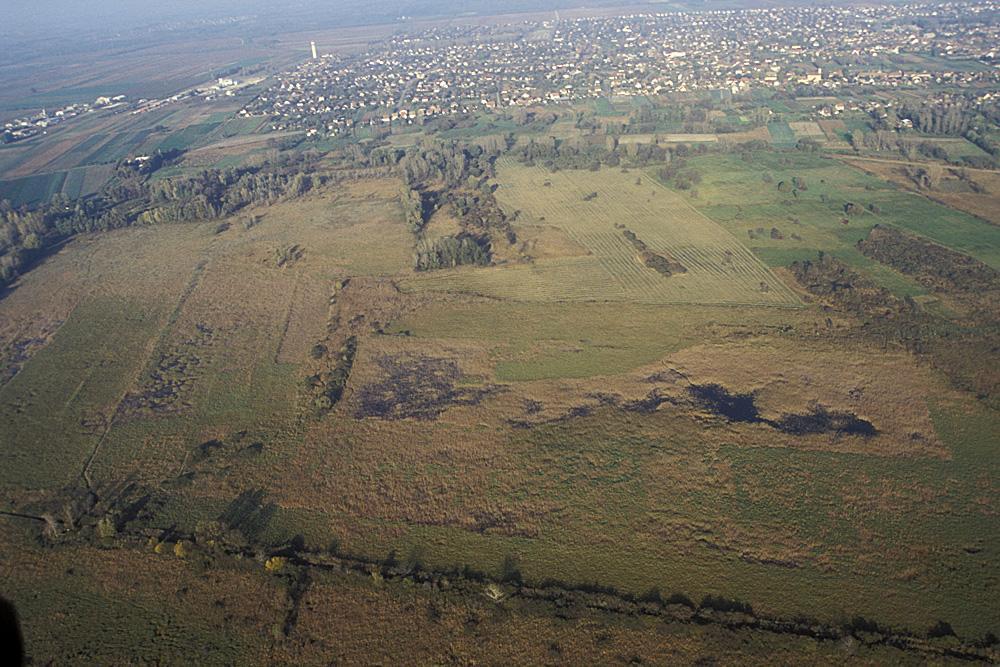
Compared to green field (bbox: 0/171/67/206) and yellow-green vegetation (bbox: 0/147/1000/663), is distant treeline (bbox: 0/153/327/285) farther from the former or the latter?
yellow-green vegetation (bbox: 0/147/1000/663)

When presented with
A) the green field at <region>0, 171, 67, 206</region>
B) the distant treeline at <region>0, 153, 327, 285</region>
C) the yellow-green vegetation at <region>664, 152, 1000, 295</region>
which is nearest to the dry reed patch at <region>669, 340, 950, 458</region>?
the yellow-green vegetation at <region>664, 152, 1000, 295</region>

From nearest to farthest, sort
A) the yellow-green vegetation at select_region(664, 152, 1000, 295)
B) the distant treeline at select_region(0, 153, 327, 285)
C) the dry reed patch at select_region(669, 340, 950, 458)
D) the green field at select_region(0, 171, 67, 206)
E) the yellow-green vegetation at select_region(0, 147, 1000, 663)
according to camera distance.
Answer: the yellow-green vegetation at select_region(0, 147, 1000, 663), the dry reed patch at select_region(669, 340, 950, 458), the yellow-green vegetation at select_region(664, 152, 1000, 295), the distant treeline at select_region(0, 153, 327, 285), the green field at select_region(0, 171, 67, 206)

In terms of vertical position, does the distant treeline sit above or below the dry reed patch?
above

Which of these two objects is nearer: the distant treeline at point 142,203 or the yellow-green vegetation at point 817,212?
the yellow-green vegetation at point 817,212

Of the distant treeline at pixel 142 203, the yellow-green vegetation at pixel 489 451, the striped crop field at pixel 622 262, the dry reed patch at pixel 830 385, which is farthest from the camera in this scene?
the distant treeline at pixel 142 203

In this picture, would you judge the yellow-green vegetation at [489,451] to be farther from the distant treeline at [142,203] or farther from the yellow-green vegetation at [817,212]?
the distant treeline at [142,203]

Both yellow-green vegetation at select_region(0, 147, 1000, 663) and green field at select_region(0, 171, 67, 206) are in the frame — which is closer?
yellow-green vegetation at select_region(0, 147, 1000, 663)

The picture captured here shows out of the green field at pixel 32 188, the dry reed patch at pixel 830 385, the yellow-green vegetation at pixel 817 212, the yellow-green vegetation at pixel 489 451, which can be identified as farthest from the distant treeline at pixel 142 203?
the dry reed patch at pixel 830 385

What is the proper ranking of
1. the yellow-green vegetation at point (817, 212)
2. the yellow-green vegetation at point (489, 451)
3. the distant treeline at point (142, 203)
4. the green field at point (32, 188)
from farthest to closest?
Answer: the green field at point (32, 188), the distant treeline at point (142, 203), the yellow-green vegetation at point (817, 212), the yellow-green vegetation at point (489, 451)

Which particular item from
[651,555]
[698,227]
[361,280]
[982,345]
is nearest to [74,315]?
[361,280]
